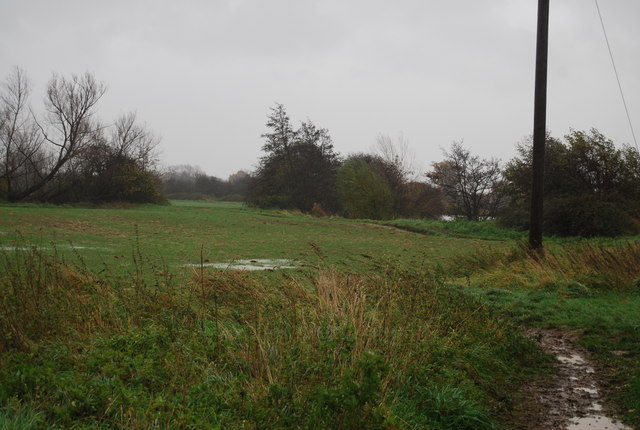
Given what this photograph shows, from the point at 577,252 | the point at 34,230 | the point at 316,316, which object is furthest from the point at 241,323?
the point at 34,230

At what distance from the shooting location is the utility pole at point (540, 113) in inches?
557

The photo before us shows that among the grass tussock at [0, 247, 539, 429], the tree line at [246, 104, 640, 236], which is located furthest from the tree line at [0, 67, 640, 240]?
the grass tussock at [0, 247, 539, 429]

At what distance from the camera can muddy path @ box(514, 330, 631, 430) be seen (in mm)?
5086

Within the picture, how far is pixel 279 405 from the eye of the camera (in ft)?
12.8

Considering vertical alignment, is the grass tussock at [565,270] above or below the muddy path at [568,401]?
above

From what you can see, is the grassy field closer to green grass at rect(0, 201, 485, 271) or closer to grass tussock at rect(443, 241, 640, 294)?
grass tussock at rect(443, 241, 640, 294)

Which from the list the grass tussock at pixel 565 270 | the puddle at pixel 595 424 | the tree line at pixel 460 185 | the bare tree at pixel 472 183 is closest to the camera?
the puddle at pixel 595 424

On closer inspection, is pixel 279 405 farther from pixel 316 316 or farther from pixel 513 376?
pixel 513 376

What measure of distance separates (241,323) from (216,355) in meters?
1.43

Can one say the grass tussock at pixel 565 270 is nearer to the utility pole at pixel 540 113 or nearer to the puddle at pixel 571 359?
the utility pole at pixel 540 113

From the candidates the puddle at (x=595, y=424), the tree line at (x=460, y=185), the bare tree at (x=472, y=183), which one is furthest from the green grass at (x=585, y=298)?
the bare tree at (x=472, y=183)

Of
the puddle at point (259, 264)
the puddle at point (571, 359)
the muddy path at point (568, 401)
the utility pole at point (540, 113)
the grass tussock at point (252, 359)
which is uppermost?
the utility pole at point (540, 113)

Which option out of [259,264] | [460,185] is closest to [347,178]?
[460,185]

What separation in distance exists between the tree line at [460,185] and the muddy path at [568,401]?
1927 cm
